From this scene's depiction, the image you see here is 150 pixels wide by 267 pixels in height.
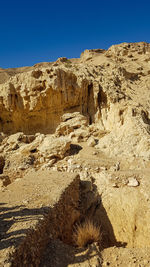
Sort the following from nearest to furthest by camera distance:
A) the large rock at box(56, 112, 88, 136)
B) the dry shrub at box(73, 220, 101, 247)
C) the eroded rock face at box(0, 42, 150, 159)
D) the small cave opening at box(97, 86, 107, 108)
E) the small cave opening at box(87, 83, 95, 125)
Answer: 1. the dry shrub at box(73, 220, 101, 247)
2. the large rock at box(56, 112, 88, 136)
3. the eroded rock face at box(0, 42, 150, 159)
4. the small cave opening at box(97, 86, 107, 108)
5. the small cave opening at box(87, 83, 95, 125)

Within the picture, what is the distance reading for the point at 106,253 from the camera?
3760 mm

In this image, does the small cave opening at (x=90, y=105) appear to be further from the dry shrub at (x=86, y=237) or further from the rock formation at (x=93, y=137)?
the dry shrub at (x=86, y=237)

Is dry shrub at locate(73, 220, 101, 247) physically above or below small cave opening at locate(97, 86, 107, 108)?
below

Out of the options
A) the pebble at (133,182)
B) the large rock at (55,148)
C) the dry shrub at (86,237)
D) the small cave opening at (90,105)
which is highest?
the small cave opening at (90,105)

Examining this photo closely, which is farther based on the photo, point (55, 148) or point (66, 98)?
point (66, 98)

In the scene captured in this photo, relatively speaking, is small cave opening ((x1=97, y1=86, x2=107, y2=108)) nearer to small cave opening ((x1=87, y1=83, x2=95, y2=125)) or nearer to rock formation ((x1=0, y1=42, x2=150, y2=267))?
rock formation ((x1=0, y1=42, x2=150, y2=267))

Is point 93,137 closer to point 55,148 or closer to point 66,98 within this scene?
point 55,148

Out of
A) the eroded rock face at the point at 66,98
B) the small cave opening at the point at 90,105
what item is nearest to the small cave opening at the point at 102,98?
the eroded rock face at the point at 66,98

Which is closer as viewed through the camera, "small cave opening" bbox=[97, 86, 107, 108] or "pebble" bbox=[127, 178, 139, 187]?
"pebble" bbox=[127, 178, 139, 187]

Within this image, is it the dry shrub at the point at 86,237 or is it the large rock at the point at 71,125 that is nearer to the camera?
the dry shrub at the point at 86,237

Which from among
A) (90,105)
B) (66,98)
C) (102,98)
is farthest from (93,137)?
(66,98)

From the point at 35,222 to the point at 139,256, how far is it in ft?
7.79

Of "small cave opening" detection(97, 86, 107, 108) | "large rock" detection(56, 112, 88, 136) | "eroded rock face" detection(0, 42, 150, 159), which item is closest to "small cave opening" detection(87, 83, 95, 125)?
"eroded rock face" detection(0, 42, 150, 159)

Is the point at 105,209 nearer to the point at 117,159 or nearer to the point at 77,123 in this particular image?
the point at 117,159
